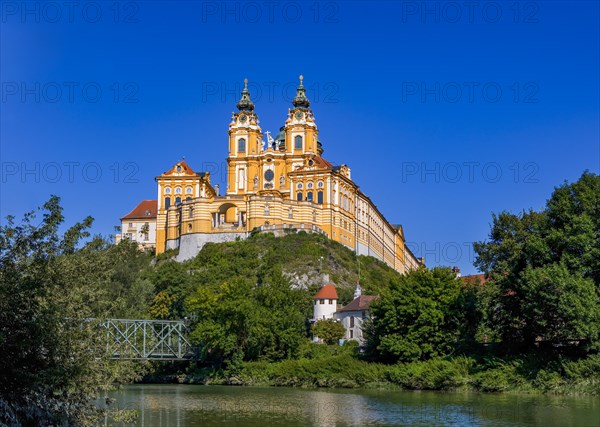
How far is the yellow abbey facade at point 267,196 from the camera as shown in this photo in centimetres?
10981

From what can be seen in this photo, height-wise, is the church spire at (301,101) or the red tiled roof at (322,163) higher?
the church spire at (301,101)

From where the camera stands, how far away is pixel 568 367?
48.8 meters

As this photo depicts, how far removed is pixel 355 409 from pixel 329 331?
111 ft

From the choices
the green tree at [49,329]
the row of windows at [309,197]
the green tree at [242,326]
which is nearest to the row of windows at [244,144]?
the row of windows at [309,197]

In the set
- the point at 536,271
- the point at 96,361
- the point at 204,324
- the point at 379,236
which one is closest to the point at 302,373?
the point at 204,324

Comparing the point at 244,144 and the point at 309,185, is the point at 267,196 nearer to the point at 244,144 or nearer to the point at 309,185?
the point at 309,185

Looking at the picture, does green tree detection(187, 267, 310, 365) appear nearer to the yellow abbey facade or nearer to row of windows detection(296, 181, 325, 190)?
the yellow abbey facade

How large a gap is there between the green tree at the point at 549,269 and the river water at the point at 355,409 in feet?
17.3

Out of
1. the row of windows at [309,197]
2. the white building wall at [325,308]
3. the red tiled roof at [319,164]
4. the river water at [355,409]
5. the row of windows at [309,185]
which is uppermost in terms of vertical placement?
the red tiled roof at [319,164]

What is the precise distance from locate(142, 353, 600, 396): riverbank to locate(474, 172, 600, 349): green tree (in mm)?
2015

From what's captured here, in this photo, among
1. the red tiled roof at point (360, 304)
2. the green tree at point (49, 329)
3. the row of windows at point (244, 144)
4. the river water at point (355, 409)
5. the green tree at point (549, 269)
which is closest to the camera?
the green tree at point (49, 329)

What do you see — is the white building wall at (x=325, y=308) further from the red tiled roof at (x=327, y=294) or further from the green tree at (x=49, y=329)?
the green tree at (x=49, y=329)

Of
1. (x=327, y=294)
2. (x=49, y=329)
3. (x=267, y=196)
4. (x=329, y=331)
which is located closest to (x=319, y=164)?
(x=267, y=196)

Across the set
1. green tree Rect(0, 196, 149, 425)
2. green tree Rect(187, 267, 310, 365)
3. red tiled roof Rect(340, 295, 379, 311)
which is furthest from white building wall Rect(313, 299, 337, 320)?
green tree Rect(0, 196, 149, 425)
